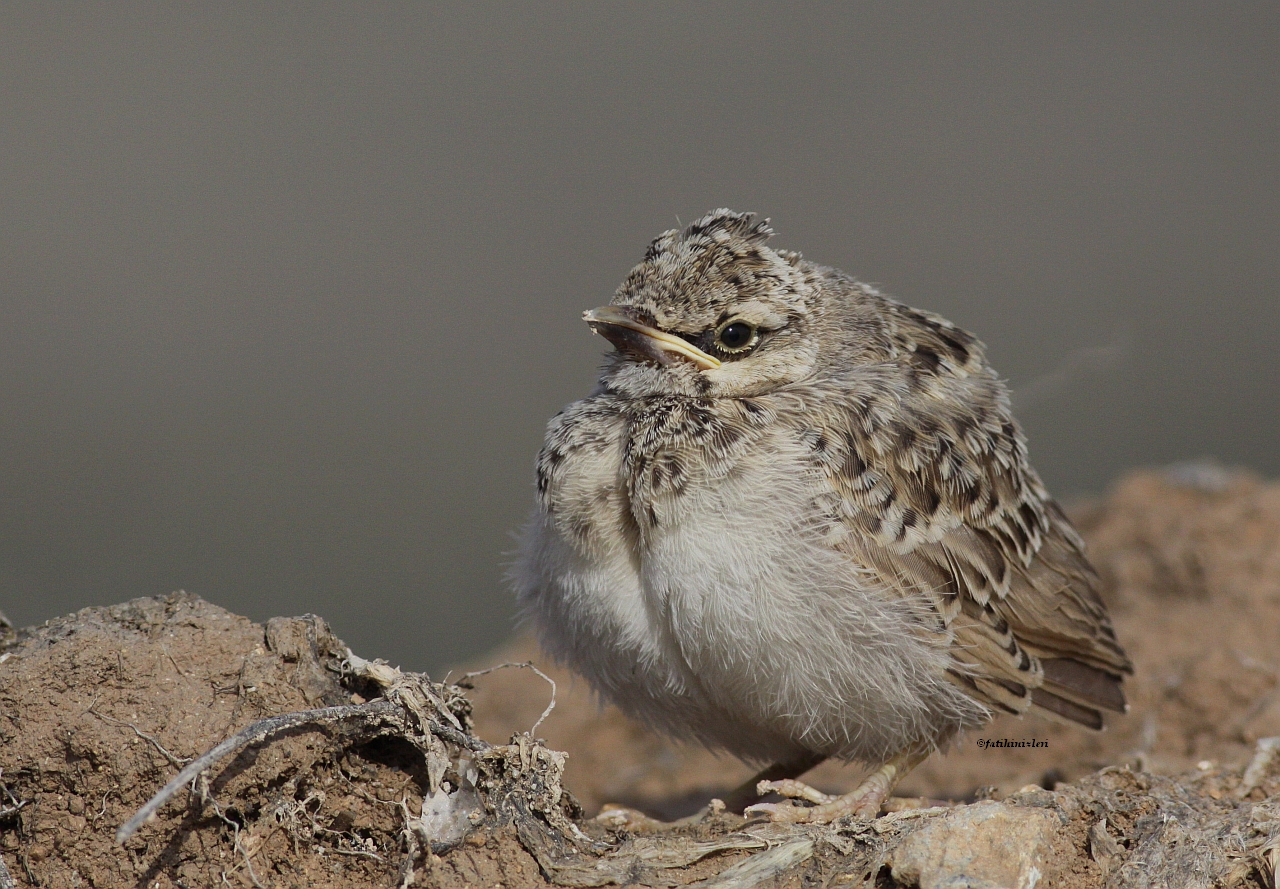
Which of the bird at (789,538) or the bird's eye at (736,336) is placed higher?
the bird's eye at (736,336)

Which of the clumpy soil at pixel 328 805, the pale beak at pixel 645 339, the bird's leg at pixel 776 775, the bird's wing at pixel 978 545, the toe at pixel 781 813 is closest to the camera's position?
the clumpy soil at pixel 328 805

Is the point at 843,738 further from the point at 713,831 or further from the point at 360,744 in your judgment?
the point at 360,744

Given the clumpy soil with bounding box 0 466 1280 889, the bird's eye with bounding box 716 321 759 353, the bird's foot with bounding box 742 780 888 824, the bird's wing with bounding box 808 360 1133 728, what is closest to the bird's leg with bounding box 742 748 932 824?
the bird's foot with bounding box 742 780 888 824

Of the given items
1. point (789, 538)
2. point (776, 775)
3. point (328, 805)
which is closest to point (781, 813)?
point (789, 538)

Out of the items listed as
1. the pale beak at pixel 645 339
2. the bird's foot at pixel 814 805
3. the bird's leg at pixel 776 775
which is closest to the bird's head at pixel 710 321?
the pale beak at pixel 645 339

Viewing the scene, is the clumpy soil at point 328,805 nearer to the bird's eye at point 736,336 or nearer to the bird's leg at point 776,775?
the bird's leg at point 776,775

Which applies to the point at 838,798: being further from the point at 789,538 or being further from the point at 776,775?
the point at 789,538
